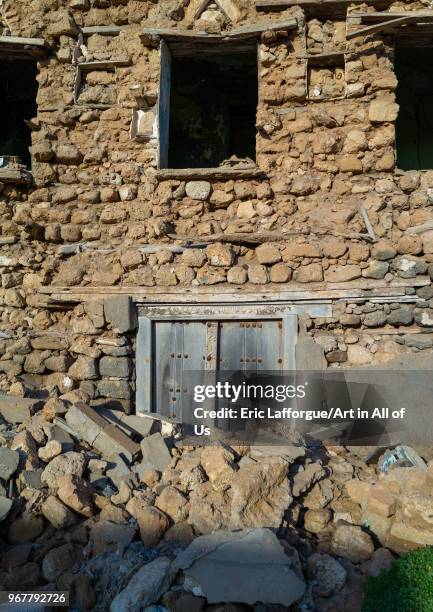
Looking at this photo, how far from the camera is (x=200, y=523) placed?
2.92m

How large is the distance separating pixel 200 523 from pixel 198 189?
3.50m

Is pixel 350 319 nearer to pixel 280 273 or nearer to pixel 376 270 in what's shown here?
pixel 376 270

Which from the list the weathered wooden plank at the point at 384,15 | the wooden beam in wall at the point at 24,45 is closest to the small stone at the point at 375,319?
the weathered wooden plank at the point at 384,15

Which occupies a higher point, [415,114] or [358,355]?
[415,114]

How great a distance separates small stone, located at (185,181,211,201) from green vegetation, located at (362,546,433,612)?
3850mm

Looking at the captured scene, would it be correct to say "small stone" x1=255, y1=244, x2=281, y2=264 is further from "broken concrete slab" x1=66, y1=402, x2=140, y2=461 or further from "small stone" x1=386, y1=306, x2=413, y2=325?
"broken concrete slab" x1=66, y1=402, x2=140, y2=461

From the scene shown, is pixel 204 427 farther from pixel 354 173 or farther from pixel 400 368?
pixel 354 173

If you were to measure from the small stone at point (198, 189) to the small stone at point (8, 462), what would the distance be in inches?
124

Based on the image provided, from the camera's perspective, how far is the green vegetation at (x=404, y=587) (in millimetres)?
2434

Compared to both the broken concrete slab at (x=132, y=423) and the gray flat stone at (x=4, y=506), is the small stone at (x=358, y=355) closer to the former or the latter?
the broken concrete slab at (x=132, y=423)

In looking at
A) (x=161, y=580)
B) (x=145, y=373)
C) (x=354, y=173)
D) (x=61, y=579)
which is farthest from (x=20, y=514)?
(x=354, y=173)

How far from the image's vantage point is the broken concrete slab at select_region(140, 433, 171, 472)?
366cm

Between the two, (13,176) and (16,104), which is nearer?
(13,176)

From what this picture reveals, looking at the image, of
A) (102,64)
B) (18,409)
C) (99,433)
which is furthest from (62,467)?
(102,64)
